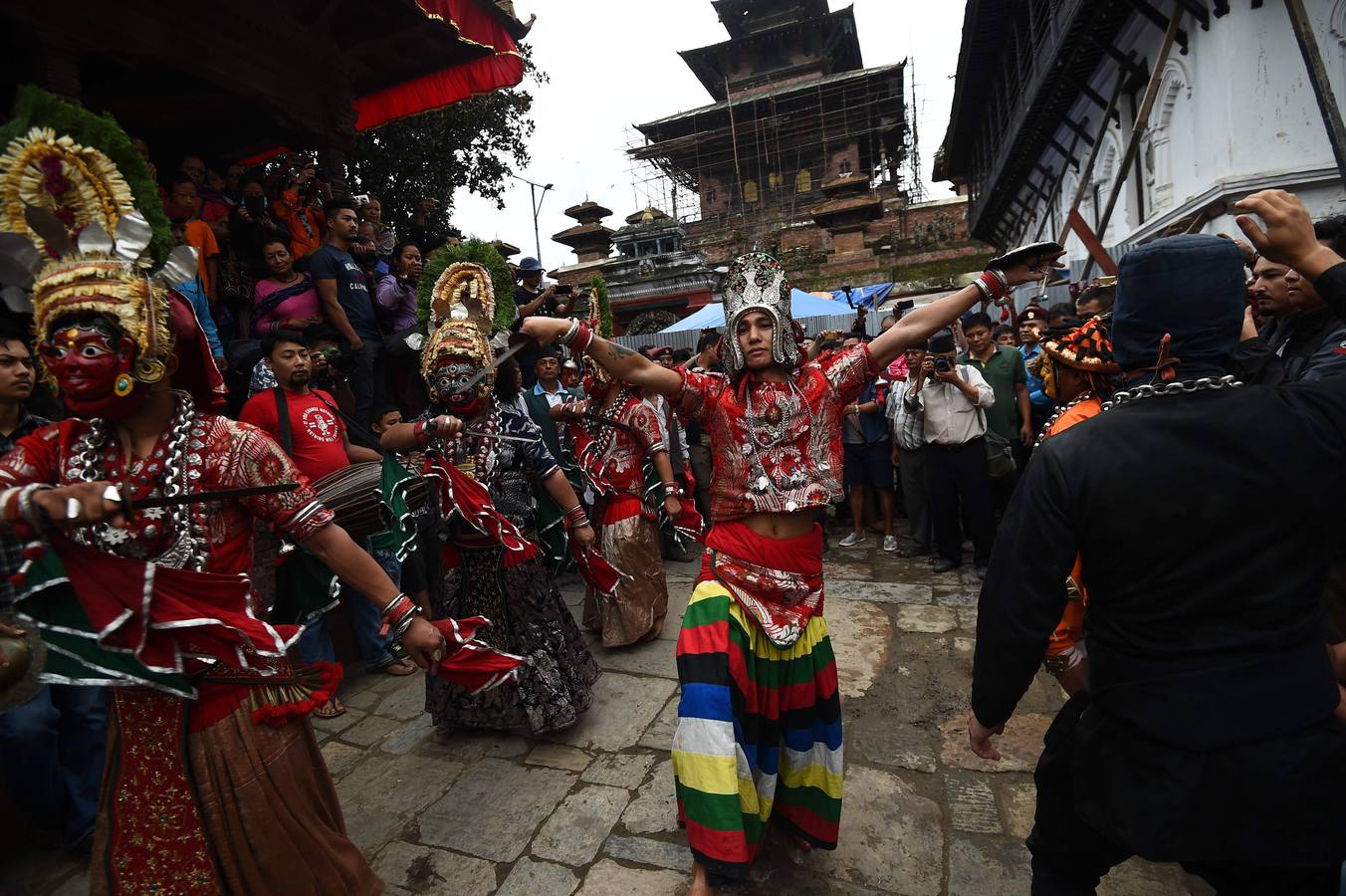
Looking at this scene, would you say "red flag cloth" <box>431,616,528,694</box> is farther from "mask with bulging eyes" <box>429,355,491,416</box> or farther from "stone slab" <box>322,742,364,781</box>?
"stone slab" <box>322,742,364,781</box>

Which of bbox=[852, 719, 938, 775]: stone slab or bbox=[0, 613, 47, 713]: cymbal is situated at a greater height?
bbox=[0, 613, 47, 713]: cymbal

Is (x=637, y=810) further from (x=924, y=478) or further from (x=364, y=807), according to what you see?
(x=924, y=478)

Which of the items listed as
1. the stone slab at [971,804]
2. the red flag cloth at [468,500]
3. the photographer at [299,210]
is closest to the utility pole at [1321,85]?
the stone slab at [971,804]

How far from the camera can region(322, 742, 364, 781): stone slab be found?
3553mm

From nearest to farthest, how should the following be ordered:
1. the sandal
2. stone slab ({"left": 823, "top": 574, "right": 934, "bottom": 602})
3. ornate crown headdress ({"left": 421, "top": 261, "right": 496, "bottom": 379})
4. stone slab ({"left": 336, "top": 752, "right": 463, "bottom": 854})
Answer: stone slab ({"left": 336, "top": 752, "right": 463, "bottom": 854})
ornate crown headdress ({"left": 421, "top": 261, "right": 496, "bottom": 379})
the sandal
stone slab ({"left": 823, "top": 574, "right": 934, "bottom": 602})

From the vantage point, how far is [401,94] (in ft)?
27.3

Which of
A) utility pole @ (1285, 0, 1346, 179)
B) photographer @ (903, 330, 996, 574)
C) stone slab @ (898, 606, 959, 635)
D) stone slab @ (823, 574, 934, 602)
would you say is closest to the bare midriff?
stone slab @ (898, 606, 959, 635)

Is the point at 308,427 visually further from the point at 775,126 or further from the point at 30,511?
the point at 775,126

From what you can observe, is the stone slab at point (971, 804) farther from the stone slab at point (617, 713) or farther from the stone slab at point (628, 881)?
the stone slab at point (617, 713)

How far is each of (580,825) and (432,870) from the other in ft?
2.01

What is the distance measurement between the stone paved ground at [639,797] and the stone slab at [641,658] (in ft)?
0.11

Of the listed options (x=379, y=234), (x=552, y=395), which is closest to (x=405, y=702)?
(x=552, y=395)

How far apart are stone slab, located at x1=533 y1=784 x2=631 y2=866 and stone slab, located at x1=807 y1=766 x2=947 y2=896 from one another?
884mm

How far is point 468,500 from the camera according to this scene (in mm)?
3430
